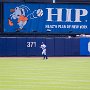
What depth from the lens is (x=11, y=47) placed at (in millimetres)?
34969

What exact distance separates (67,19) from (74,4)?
55.9 inches

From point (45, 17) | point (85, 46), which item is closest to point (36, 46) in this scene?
point (45, 17)

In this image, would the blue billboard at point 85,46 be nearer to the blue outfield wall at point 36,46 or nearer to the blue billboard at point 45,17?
the blue outfield wall at point 36,46

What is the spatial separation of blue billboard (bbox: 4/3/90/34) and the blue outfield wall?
2.63 metres

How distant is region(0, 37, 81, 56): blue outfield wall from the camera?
3494 cm

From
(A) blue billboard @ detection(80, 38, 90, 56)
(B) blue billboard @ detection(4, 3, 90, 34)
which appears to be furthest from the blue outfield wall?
(B) blue billboard @ detection(4, 3, 90, 34)

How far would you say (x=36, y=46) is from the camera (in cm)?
3541

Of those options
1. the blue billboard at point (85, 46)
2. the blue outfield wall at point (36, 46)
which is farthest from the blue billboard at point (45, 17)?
the blue billboard at point (85, 46)

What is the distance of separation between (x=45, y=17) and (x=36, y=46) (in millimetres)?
3565

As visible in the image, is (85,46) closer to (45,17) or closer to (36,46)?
(36,46)

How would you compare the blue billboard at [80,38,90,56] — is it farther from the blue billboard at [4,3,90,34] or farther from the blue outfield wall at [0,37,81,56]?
the blue billboard at [4,3,90,34]
